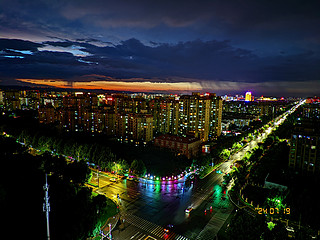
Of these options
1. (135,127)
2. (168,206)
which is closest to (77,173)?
(168,206)

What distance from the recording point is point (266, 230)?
1459 cm

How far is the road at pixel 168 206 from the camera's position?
1811cm

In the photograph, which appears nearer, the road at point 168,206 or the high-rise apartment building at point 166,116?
the road at point 168,206

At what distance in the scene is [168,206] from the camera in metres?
22.3

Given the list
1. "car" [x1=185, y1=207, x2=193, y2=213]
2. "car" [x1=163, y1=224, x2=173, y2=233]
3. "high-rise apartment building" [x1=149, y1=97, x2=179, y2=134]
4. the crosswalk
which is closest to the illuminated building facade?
"high-rise apartment building" [x1=149, y1=97, x2=179, y2=134]

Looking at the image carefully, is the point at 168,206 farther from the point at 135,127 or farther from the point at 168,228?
the point at 135,127

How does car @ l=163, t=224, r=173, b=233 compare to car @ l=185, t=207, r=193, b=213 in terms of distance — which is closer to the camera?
car @ l=163, t=224, r=173, b=233

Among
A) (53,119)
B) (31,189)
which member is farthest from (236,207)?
(53,119)

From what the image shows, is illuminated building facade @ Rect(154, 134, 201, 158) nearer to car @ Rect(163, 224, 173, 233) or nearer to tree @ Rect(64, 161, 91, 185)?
tree @ Rect(64, 161, 91, 185)

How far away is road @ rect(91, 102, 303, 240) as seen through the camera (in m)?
18.1

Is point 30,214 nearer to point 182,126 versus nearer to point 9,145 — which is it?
point 9,145

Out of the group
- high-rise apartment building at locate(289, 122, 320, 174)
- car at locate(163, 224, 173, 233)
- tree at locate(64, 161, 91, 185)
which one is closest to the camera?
car at locate(163, 224, 173, 233)

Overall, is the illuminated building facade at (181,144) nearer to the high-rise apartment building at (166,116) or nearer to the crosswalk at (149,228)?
Answer: the high-rise apartment building at (166,116)

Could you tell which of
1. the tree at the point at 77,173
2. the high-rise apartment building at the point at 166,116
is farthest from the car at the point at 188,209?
the high-rise apartment building at the point at 166,116
